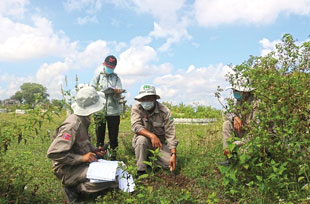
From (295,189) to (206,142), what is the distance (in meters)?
2.49

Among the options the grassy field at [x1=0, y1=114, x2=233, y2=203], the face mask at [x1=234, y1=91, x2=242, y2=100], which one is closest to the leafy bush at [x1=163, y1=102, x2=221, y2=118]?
the grassy field at [x1=0, y1=114, x2=233, y2=203]

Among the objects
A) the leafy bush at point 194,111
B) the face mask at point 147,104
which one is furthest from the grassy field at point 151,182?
the leafy bush at point 194,111

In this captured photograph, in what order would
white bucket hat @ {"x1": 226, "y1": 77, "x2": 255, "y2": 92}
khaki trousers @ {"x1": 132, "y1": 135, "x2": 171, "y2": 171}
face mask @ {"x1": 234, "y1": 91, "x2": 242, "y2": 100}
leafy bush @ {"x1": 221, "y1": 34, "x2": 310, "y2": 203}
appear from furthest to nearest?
khaki trousers @ {"x1": 132, "y1": 135, "x2": 171, "y2": 171} → face mask @ {"x1": 234, "y1": 91, "x2": 242, "y2": 100} → white bucket hat @ {"x1": 226, "y1": 77, "x2": 255, "y2": 92} → leafy bush @ {"x1": 221, "y1": 34, "x2": 310, "y2": 203}

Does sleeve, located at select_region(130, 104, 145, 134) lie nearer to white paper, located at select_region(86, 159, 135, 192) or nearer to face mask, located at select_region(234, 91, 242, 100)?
white paper, located at select_region(86, 159, 135, 192)

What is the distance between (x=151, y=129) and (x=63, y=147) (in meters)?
1.89

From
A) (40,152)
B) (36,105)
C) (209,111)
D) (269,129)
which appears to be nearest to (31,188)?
(36,105)

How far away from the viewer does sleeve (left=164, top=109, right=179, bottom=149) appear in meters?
4.69

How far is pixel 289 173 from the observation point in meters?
3.54

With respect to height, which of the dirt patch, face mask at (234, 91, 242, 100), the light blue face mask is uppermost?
the light blue face mask

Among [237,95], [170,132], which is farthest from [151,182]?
[237,95]

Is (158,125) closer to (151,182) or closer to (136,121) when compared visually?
(136,121)

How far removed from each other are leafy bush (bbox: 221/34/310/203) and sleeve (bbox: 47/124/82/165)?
1.76 metres

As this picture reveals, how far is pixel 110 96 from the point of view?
5.46m

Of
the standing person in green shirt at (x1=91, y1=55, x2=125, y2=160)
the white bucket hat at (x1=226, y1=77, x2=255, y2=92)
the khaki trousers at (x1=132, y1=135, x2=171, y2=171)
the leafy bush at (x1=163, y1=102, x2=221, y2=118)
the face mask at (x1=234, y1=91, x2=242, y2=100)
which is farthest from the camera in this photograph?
the leafy bush at (x1=163, y1=102, x2=221, y2=118)
